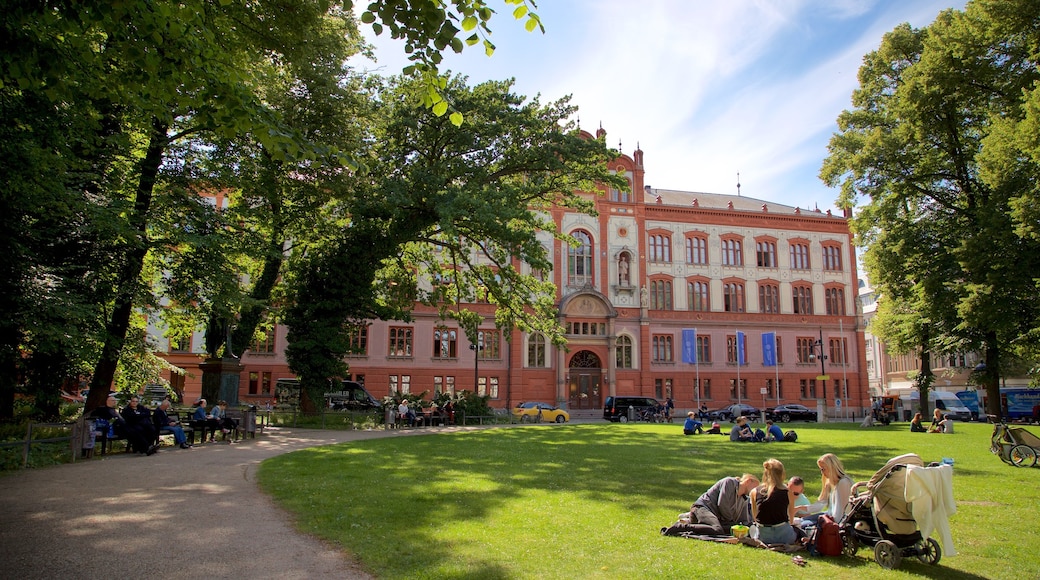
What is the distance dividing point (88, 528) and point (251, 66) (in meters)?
12.9

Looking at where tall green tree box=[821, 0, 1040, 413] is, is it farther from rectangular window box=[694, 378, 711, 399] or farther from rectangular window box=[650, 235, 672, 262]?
rectangular window box=[650, 235, 672, 262]

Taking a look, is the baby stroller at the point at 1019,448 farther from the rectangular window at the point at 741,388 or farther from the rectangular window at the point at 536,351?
the rectangular window at the point at 741,388

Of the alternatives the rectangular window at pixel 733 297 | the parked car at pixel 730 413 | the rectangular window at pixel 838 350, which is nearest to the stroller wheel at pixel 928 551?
the parked car at pixel 730 413

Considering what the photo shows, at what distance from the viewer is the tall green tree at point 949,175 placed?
22.0 metres

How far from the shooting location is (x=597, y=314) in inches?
1941

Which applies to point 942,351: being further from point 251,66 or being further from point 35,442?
point 35,442

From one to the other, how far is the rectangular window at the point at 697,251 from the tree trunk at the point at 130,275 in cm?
4243

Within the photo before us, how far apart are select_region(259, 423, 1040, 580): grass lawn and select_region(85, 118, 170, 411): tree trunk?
22.0ft

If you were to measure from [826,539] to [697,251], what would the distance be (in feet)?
158

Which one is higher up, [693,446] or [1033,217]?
[1033,217]

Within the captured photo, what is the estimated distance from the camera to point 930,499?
21.5 ft

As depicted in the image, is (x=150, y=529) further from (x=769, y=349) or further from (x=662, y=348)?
(x=769, y=349)

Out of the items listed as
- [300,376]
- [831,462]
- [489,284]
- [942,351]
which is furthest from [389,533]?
[942,351]

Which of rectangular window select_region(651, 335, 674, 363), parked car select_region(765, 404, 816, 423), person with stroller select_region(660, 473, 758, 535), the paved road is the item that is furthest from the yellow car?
person with stroller select_region(660, 473, 758, 535)
